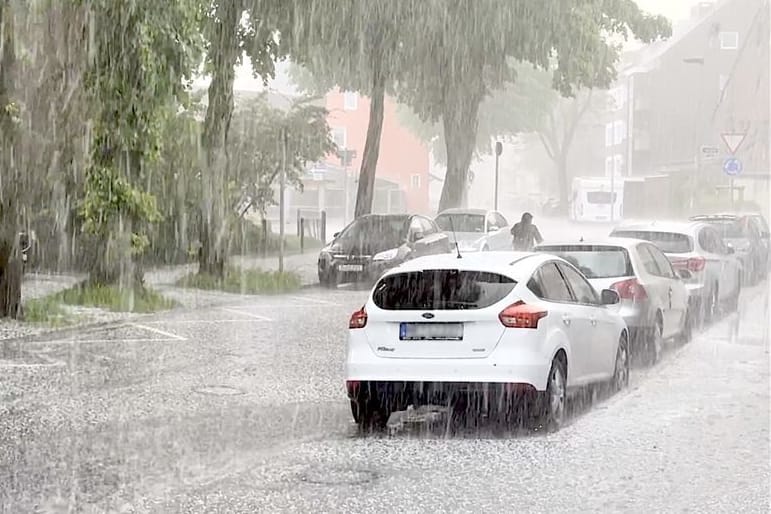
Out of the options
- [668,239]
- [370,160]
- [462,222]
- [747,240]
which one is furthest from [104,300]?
[747,240]

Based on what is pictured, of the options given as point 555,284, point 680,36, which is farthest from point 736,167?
point 680,36

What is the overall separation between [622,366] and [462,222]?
1943 cm

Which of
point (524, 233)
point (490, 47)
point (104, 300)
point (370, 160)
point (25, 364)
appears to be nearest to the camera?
point (25, 364)

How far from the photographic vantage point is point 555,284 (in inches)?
422

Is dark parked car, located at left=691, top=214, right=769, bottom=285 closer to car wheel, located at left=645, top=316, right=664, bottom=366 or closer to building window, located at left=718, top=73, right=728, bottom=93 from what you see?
car wheel, located at left=645, top=316, right=664, bottom=366

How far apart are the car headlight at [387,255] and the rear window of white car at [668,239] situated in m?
Result: 7.77

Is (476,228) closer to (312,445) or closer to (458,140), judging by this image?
(458,140)

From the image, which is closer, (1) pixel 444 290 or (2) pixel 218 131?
(1) pixel 444 290

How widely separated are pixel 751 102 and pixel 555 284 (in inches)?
2562

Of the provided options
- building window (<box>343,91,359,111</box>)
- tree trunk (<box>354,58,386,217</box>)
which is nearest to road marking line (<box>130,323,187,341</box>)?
tree trunk (<box>354,58,386,217</box>)

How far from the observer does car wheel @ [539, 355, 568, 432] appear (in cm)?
967

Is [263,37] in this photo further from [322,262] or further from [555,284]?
[555,284]

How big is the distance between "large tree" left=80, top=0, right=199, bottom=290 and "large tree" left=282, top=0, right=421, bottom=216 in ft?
42.0

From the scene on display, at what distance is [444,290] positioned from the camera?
9.86 meters
